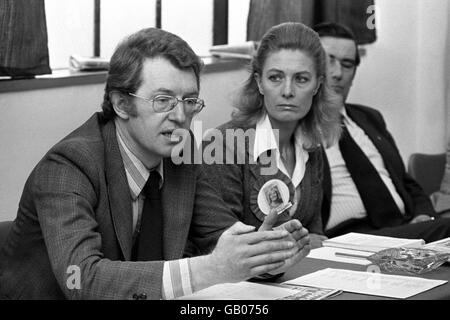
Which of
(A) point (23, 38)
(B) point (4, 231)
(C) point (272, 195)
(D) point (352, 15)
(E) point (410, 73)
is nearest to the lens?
(B) point (4, 231)

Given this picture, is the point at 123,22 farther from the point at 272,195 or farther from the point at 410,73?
the point at 410,73

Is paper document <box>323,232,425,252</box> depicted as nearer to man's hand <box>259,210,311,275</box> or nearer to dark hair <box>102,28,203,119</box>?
man's hand <box>259,210,311,275</box>

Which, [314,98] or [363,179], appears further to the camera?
[363,179]

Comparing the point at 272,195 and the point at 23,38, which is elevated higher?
the point at 23,38

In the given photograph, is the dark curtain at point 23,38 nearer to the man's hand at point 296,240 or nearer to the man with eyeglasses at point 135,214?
the man with eyeglasses at point 135,214

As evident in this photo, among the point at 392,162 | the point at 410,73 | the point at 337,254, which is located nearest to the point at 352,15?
the point at 410,73

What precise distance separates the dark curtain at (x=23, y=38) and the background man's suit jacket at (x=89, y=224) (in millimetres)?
1005

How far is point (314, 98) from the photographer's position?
3.47 metres

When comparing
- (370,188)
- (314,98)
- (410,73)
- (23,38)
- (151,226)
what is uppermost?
(23,38)

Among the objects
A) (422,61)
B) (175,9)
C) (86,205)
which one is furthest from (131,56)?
(422,61)

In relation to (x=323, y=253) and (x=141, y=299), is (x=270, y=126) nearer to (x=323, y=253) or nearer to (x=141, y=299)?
(x=323, y=253)

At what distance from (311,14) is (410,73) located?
1.19 meters

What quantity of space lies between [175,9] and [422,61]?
6.14 feet

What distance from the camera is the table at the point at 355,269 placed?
2197 millimetres
